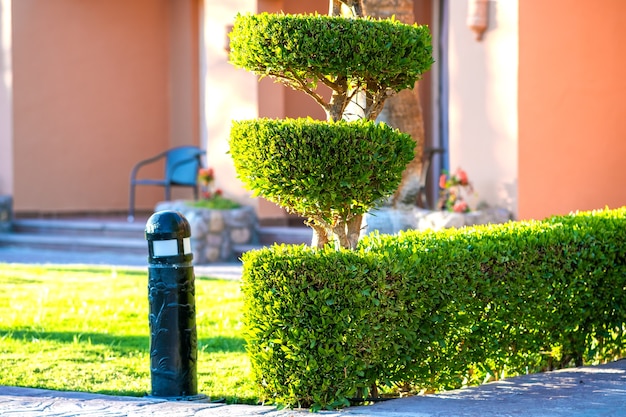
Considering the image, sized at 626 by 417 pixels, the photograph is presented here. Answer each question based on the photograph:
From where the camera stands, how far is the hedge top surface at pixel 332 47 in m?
4.99

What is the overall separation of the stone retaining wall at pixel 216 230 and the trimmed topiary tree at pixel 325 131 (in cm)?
644

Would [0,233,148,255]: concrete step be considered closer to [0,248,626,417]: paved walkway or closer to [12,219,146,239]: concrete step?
[12,219,146,239]: concrete step

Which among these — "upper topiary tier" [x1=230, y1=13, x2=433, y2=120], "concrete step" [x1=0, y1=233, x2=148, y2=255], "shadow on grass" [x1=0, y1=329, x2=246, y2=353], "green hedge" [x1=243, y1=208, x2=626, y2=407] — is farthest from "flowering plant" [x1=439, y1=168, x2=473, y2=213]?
"upper topiary tier" [x1=230, y1=13, x2=433, y2=120]

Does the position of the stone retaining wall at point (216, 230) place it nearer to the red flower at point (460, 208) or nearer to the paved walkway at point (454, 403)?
the red flower at point (460, 208)

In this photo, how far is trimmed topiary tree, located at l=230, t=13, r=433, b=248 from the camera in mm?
4906

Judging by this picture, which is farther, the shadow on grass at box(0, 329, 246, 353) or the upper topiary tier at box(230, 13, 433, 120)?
the shadow on grass at box(0, 329, 246, 353)

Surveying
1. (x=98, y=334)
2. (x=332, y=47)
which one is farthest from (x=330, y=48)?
(x=98, y=334)

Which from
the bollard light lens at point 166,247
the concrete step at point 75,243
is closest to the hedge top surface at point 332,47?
the bollard light lens at point 166,247

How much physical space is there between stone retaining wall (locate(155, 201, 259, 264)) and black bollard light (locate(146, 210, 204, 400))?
6.21 m

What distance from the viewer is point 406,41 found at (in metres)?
5.07

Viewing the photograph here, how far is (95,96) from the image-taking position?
14961 mm

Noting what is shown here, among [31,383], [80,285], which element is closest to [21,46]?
[80,285]

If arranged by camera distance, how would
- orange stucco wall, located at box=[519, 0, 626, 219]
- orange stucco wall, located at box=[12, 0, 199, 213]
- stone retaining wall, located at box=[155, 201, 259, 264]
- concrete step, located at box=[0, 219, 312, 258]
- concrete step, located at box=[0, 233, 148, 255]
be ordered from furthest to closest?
orange stucco wall, located at box=[12, 0, 199, 213], concrete step, located at box=[0, 233, 148, 255], concrete step, located at box=[0, 219, 312, 258], stone retaining wall, located at box=[155, 201, 259, 264], orange stucco wall, located at box=[519, 0, 626, 219]

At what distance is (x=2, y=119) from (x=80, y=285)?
17.7 feet
